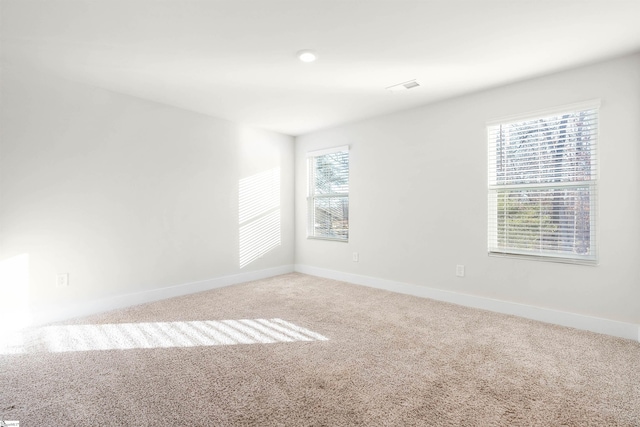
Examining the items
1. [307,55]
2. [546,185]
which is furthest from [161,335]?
[546,185]

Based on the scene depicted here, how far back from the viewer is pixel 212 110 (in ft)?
13.1

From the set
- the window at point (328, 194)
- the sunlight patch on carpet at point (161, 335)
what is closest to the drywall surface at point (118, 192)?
the sunlight patch on carpet at point (161, 335)

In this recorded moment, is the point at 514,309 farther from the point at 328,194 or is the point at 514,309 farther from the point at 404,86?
the point at 328,194

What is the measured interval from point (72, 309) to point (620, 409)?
4.32 metres

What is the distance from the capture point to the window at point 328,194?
4.76 m

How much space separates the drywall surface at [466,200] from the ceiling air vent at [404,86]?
2.09 feet

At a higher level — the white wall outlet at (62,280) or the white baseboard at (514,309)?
the white wall outlet at (62,280)

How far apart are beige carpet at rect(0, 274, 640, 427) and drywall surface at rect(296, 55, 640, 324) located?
0.41 metres

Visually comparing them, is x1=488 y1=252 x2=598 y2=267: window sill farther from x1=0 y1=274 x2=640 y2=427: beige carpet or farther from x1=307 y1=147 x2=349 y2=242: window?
x1=307 y1=147 x2=349 y2=242: window

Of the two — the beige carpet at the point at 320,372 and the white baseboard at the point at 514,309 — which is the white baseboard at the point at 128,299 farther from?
the white baseboard at the point at 514,309

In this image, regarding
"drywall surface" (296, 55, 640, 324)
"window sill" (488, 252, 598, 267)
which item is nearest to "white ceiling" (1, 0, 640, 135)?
"drywall surface" (296, 55, 640, 324)

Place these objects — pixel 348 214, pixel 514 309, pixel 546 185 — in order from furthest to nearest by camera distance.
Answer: pixel 348 214, pixel 514 309, pixel 546 185

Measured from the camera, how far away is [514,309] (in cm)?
315

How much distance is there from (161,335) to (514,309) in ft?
11.1
